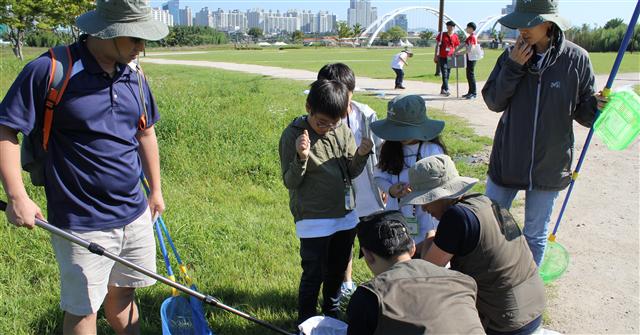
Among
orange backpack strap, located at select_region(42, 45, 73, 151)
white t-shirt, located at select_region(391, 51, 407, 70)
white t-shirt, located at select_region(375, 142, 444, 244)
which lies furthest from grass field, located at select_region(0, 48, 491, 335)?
white t-shirt, located at select_region(391, 51, 407, 70)

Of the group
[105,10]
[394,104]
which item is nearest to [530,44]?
[394,104]

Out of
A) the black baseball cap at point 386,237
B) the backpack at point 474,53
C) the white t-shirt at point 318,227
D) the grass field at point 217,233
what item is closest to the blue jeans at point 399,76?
the backpack at point 474,53

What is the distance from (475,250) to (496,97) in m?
1.37

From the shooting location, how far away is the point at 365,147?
9.72ft

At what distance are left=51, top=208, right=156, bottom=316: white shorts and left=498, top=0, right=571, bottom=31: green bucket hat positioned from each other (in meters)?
2.32

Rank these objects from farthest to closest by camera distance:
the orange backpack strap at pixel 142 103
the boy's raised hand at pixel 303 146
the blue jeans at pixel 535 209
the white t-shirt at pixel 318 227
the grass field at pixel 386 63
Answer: the grass field at pixel 386 63 < the blue jeans at pixel 535 209 < the white t-shirt at pixel 318 227 < the boy's raised hand at pixel 303 146 < the orange backpack strap at pixel 142 103

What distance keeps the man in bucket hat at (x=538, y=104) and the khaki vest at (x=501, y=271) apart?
3.37ft

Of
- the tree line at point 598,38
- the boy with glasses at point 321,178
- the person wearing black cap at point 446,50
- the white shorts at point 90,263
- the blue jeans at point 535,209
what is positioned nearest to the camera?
the white shorts at point 90,263

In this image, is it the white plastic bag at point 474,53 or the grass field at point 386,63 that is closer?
the white plastic bag at point 474,53

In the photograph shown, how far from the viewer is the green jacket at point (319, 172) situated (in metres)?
2.97

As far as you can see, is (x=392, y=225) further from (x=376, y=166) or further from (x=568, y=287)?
(x=568, y=287)

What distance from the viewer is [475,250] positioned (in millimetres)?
2238

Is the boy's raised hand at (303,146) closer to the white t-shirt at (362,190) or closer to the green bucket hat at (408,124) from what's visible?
the green bucket hat at (408,124)

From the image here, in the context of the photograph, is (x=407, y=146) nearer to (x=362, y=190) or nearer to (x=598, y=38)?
(x=362, y=190)
